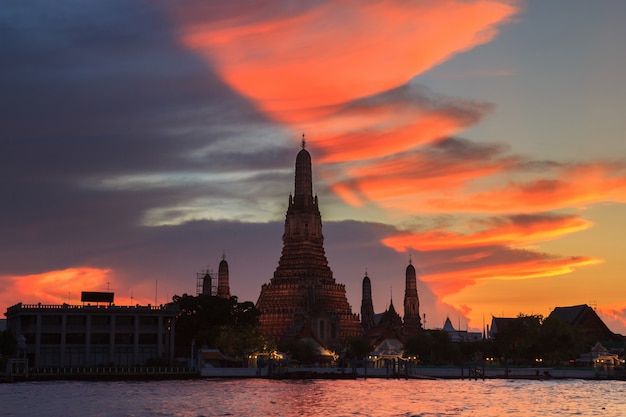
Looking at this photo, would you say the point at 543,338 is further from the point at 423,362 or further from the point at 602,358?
the point at 423,362

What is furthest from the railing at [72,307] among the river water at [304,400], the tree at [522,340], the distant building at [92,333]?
the tree at [522,340]

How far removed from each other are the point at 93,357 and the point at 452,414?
277 ft

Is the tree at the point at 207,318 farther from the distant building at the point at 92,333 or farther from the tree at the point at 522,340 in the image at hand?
the tree at the point at 522,340

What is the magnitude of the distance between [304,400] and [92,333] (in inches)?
2599

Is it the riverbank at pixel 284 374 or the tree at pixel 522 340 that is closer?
the riverbank at pixel 284 374

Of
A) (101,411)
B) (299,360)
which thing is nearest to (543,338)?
(299,360)

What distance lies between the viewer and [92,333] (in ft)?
504

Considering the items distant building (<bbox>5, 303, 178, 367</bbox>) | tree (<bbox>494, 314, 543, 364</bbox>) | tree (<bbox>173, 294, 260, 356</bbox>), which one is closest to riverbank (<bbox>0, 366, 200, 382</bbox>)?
distant building (<bbox>5, 303, 178, 367</bbox>)

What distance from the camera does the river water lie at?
83.7 m

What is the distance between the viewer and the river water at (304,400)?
83.7 metres

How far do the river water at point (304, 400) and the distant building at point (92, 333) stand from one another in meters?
20.5

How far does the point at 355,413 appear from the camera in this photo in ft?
271

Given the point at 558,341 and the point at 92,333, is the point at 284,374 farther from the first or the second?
the point at 558,341

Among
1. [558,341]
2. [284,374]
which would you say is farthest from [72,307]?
[558,341]
